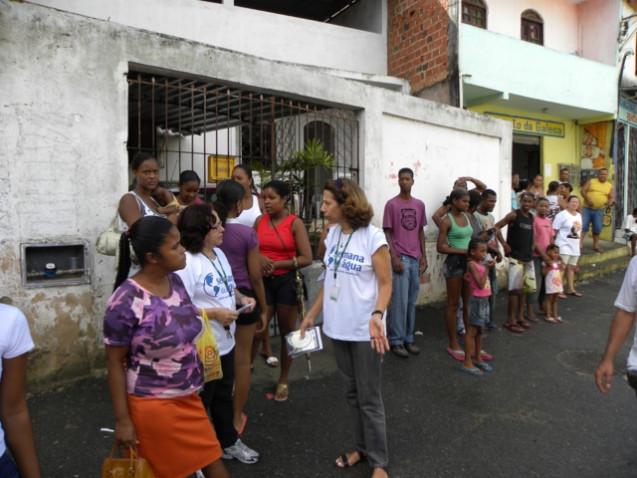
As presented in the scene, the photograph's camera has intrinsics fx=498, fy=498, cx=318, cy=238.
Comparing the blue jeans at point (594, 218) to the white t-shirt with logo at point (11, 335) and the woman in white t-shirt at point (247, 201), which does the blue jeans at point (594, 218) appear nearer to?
the woman in white t-shirt at point (247, 201)

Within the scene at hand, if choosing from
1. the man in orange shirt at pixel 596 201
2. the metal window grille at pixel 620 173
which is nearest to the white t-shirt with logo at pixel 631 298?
the man in orange shirt at pixel 596 201

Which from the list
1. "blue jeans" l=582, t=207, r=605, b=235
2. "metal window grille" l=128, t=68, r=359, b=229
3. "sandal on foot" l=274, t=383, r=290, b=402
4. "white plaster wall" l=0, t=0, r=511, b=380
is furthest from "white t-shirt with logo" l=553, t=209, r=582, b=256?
"white plaster wall" l=0, t=0, r=511, b=380

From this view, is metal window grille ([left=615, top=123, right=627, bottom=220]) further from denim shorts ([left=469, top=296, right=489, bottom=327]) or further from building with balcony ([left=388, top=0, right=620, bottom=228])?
denim shorts ([left=469, top=296, right=489, bottom=327])

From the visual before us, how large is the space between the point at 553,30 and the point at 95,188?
1227 cm

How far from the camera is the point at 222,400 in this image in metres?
2.83

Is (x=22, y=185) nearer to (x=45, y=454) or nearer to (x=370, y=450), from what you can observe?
(x=45, y=454)

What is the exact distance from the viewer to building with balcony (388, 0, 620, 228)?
30.3ft

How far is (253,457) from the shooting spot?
304 cm

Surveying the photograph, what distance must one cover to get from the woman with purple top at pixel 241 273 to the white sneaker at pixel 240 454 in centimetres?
20

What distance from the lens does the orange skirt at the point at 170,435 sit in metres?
2.02

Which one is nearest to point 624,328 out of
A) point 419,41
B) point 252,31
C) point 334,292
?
point 334,292

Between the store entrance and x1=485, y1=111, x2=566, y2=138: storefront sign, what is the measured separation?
30 centimetres

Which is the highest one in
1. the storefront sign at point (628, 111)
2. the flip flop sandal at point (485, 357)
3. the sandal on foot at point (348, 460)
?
the storefront sign at point (628, 111)

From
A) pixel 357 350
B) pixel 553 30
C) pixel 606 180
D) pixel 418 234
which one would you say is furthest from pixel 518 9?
pixel 357 350
